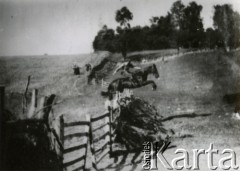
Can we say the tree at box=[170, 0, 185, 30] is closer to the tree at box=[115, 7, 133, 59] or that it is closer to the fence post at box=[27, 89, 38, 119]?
the tree at box=[115, 7, 133, 59]

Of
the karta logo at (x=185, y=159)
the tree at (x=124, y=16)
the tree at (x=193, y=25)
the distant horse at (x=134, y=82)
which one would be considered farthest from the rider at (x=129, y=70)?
the karta logo at (x=185, y=159)

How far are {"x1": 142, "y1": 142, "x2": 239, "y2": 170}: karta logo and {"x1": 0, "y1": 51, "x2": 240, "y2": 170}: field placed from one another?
0.04 m

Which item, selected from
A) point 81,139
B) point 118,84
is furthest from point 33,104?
point 118,84

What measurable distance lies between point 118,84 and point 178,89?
0.49 meters

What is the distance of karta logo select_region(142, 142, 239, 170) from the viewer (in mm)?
3396

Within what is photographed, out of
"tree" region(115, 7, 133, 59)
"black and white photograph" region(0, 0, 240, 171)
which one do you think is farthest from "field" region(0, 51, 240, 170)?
"tree" region(115, 7, 133, 59)

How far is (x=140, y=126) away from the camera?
3.47m

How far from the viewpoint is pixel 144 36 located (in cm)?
349

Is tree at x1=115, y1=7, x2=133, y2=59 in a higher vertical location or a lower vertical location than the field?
higher

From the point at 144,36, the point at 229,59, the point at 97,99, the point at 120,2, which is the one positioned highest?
the point at 120,2

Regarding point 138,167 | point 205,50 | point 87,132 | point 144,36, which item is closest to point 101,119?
point 87,132

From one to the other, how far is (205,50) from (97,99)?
0.97m

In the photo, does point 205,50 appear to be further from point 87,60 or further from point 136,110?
point 87,60

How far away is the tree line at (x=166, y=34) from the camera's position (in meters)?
3.49
